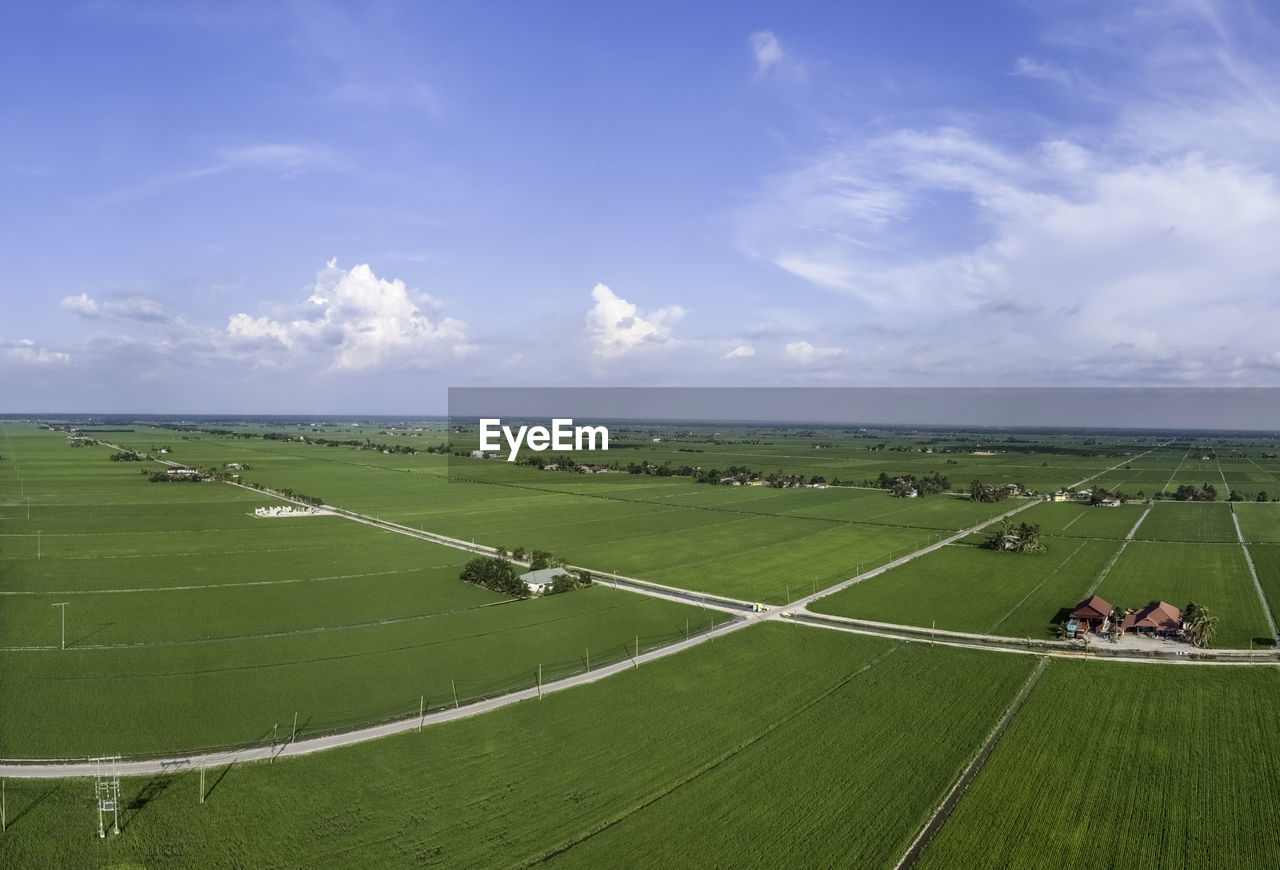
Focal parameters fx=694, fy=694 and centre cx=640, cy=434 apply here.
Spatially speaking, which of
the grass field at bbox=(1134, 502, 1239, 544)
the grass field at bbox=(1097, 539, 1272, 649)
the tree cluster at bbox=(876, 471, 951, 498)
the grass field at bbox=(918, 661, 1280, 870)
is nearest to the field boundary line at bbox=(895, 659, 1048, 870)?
the grass field at bbox=(918, 661, 1280, 870)

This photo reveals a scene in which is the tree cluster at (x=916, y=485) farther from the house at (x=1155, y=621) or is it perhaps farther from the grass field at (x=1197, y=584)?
the house at (x=1155, y=621)

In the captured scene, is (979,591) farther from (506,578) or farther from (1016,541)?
(506,578)

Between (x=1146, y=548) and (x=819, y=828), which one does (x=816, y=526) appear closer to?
(x=1146, y=548)

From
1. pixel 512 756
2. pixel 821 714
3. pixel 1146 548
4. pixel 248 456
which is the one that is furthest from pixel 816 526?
pixel 248 456

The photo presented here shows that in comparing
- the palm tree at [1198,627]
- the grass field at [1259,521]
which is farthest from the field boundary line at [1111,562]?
the grass field at [1259,521]

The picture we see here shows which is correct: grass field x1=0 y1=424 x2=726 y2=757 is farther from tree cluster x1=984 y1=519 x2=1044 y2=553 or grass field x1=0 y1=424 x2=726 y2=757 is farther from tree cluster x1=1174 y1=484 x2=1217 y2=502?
tree cluster x1=1174 y1=484 x2=1217 y2=502

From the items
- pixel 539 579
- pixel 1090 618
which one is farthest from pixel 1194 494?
pixel 539 579
